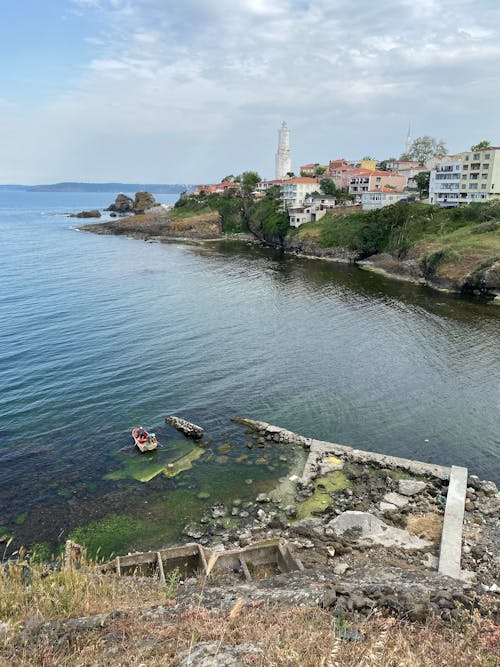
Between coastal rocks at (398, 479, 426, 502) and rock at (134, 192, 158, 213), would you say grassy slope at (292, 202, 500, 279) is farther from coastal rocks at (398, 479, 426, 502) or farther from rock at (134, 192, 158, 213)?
rock at (134, 192, 158, 213)

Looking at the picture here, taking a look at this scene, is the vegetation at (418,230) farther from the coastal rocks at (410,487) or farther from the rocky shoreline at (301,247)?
the coastal rocks at (410,487)

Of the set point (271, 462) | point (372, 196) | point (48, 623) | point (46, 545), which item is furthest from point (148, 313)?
point (372, 196)

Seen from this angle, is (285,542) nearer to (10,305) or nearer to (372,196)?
(10,305)

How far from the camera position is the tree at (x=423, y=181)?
118 meters

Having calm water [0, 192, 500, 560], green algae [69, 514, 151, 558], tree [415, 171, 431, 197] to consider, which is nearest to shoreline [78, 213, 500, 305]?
calm water [0, 192, 500, 560]

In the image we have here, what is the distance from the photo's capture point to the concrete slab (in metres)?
20.7

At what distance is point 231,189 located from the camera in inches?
6201

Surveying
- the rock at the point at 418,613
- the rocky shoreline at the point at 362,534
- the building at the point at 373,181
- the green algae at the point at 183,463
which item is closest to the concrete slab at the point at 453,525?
the rocky shoreline at the point at 362,534

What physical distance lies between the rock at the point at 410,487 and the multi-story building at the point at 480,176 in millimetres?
88376

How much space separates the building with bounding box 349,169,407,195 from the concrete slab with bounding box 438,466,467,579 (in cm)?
10744

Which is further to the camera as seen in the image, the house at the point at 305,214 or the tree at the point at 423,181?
the house at the point at 305,214

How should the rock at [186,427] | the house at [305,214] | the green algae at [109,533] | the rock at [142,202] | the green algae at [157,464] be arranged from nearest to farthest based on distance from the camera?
1. the green algae at [109,533]
2. the green algae at [157,464]
3. the rock at [186,427]
4. the house at [305,214]
5. the rock at [142,202]

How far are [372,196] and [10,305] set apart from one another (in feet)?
293

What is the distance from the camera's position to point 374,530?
2334cm
